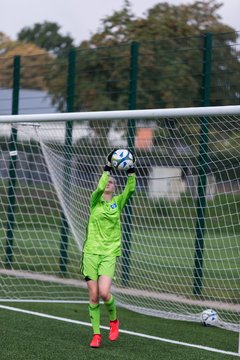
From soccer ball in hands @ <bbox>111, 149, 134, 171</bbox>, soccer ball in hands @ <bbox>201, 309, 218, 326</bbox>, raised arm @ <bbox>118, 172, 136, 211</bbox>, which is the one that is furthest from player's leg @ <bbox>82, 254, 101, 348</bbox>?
soccer ball in hands @ <bbox>201, 309, 218, 326</bbox>

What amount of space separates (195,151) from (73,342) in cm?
294

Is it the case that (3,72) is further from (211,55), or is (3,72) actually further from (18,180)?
(211,55)

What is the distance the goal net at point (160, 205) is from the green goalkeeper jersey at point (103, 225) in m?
0.93

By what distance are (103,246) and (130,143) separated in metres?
3.61

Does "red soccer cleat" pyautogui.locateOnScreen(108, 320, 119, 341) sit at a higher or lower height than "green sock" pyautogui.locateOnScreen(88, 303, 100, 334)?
lower

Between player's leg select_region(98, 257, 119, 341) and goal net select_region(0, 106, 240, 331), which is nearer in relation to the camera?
player's leg select_region(98, 257, 119, 341)

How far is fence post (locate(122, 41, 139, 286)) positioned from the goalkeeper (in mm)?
2170

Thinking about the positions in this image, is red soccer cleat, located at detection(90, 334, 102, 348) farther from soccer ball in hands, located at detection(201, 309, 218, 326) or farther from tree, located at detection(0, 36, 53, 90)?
tree, located at detection(0, 36, 53, 90)

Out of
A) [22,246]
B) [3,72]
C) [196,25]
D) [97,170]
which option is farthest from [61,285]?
[196,25]

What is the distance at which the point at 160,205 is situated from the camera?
36.1 feet

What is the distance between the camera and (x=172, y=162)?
1062cm

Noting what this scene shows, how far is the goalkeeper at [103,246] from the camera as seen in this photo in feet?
29.1

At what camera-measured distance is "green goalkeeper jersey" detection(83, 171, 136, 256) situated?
29.5ft

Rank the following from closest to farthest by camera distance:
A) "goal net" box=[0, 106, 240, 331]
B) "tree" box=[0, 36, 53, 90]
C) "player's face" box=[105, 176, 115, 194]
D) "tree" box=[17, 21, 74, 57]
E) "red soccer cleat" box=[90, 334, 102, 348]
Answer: "red soccer cleat" box=[90, 334, 102, 348]
"player's face" box=[105, 176, 115, 194]
"goal net" box=[0, 106, 240, 331]
"tree" box=[0, 36, 53, 90]
"tree" box=[17, 21, 74, 57]
